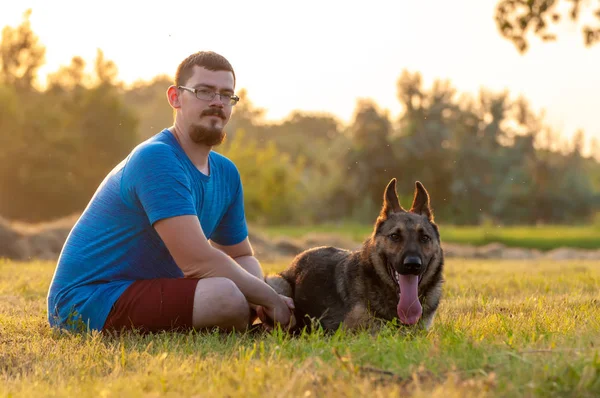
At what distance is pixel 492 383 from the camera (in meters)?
3.53

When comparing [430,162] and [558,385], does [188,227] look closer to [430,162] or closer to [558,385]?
[558,385]

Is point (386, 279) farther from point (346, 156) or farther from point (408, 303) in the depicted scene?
point (346, 156)

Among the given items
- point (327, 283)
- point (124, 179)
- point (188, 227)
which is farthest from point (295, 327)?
point (124, 179)

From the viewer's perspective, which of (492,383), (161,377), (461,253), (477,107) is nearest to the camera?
(492,383)

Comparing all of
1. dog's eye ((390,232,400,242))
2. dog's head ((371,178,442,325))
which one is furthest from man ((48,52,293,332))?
dog's eye ((390,232,400,242))

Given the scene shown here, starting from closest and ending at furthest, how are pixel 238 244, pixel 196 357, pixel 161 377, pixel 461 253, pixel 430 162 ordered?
pixel 161 377 < pixel 196 357 < pixel 238 244 < pixel 461 253 < pixel 430 162

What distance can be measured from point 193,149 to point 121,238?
3.23 feet

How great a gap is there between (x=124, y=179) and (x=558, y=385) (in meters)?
3.65

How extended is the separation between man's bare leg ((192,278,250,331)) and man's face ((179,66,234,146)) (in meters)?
1.27

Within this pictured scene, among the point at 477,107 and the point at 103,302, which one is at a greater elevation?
the point at 477,107

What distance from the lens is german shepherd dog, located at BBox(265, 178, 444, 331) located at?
19.6 feet

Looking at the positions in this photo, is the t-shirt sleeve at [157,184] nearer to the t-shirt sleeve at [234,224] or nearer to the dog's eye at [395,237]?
the t-shirt sleeve at [234,224]

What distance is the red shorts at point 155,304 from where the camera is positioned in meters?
5.70

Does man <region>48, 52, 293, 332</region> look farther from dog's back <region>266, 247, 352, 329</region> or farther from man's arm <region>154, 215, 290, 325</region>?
dog's back <region>266, 247, 352, 329</region>
